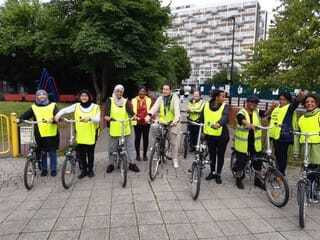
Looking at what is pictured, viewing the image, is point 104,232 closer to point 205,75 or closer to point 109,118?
point 109,118

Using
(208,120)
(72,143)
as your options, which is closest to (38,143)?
(72,143)

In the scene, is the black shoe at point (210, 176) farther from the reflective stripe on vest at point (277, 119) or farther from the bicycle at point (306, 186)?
the bicycle at point (306, 186)

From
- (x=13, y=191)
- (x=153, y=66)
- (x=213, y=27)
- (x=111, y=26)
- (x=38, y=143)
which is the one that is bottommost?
(x=13, y=191)

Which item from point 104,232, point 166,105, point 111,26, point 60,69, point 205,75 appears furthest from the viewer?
point 205,75

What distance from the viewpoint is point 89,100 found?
636 centimetres

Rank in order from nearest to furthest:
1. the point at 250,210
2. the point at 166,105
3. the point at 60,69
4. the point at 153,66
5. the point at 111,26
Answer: the point at 250,210, the point at 166,105, the point at 111,26, the point at 153,66, the point at 60,69

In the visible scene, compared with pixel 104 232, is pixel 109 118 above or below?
above

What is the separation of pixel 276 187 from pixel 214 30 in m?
138

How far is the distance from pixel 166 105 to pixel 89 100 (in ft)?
6.10

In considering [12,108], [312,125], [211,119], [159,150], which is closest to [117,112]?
[159,150]

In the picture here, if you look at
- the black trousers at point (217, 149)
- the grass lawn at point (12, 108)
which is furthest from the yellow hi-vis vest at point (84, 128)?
the grass lawn at point (12, 108)

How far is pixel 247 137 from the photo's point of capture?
232 inches

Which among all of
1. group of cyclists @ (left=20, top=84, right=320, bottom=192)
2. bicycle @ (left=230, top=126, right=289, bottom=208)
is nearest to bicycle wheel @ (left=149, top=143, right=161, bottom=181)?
group of cyclists @ (left=20, top=84, right=320, bottom=192)

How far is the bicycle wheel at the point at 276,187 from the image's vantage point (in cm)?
495
